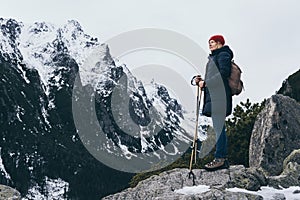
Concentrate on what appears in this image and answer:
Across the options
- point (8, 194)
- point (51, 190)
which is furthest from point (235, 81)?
point (51, 190)

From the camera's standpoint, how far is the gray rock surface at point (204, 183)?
10.9m

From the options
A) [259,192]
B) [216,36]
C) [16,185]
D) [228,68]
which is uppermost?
[16,185]

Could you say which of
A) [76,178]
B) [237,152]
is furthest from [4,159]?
[237,152]

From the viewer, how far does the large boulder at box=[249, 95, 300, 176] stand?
1797cm

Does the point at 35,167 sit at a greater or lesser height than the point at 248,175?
greater

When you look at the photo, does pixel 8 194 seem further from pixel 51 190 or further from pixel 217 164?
A: pixel 51 190

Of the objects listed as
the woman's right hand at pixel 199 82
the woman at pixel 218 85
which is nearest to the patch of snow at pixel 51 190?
the woman's right hand at pixel 199 82

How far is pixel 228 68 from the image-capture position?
1128 cm

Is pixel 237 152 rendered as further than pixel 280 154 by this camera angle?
Yes

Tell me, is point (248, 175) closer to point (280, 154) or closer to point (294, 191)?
point (294, 191)

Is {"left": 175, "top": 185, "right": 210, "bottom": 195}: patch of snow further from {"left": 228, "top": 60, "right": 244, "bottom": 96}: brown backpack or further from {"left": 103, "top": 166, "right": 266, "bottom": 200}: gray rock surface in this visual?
{"left": 228, "top": 60, "right": 244, "bottom": 96}: brown backpack

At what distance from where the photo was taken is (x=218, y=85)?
11.4 metres

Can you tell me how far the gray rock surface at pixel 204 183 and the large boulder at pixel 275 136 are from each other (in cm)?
575

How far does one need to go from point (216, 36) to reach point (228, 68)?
0.96m
